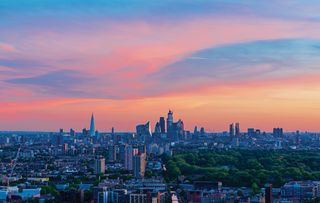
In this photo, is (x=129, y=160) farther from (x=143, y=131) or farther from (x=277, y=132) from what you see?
(x=277, y=132)

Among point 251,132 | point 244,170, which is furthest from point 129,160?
point 251,132

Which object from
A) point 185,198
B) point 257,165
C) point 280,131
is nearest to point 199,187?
point 185,198

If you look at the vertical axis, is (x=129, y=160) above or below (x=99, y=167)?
above

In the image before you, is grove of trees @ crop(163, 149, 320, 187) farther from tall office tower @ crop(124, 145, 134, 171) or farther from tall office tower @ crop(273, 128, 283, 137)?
tall office tower @ crop(273, 128, 283, 137)

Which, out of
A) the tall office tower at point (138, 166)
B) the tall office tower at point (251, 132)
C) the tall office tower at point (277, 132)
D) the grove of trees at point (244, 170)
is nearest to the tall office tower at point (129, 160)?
the tall office tower at point (138, 166)

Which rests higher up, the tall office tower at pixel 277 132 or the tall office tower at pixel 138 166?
the tall office tower at pixel 277 132

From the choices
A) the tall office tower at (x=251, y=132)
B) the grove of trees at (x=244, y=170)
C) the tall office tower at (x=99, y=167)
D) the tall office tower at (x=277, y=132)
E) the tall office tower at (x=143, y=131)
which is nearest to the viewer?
the grove of trees at (x=244, y=170)

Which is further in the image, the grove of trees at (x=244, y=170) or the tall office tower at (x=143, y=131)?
the tall office tower at (x=143, y=131)

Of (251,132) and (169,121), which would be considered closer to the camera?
(169,121)

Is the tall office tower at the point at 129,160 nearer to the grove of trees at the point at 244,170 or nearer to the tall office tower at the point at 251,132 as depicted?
the grove of trees at the point at 244,170

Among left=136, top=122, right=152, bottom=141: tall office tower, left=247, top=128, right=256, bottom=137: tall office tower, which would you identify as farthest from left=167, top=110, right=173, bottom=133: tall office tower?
left=247, top=128, right=256, bottom=137: tall office tower

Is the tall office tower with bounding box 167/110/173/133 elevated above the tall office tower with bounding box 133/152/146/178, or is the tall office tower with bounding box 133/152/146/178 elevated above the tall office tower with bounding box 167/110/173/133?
the tall office tower with bounding box 167/110/173/133
